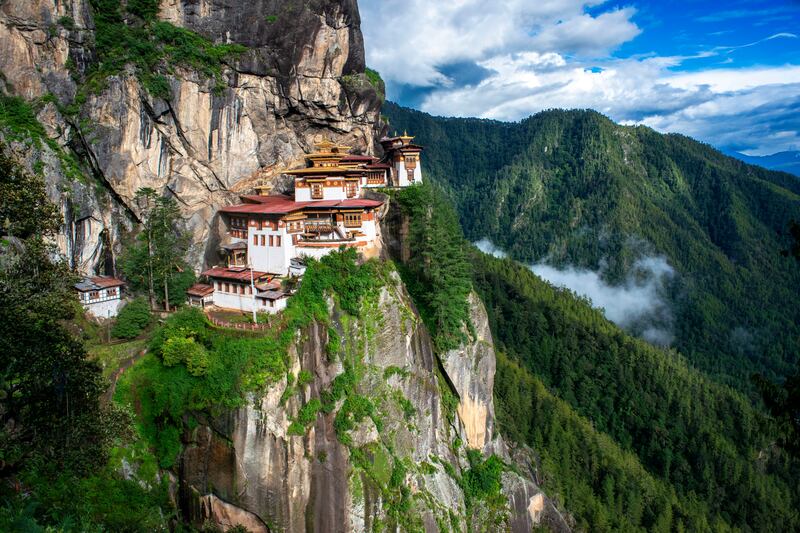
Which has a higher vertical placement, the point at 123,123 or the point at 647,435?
the point at 123,123

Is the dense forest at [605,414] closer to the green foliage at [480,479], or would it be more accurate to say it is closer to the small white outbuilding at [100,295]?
the green foliage at [480,479]

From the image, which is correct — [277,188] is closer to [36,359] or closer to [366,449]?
[366,449]

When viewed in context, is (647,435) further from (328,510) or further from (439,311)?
(328,510)

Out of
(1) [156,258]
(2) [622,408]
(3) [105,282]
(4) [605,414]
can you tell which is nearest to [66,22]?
(1) [156,258]

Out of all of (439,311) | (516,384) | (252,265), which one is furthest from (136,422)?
(516,384)

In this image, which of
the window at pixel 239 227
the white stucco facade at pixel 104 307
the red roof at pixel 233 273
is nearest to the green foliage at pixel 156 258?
the white stucco facade at pixel 104 307
